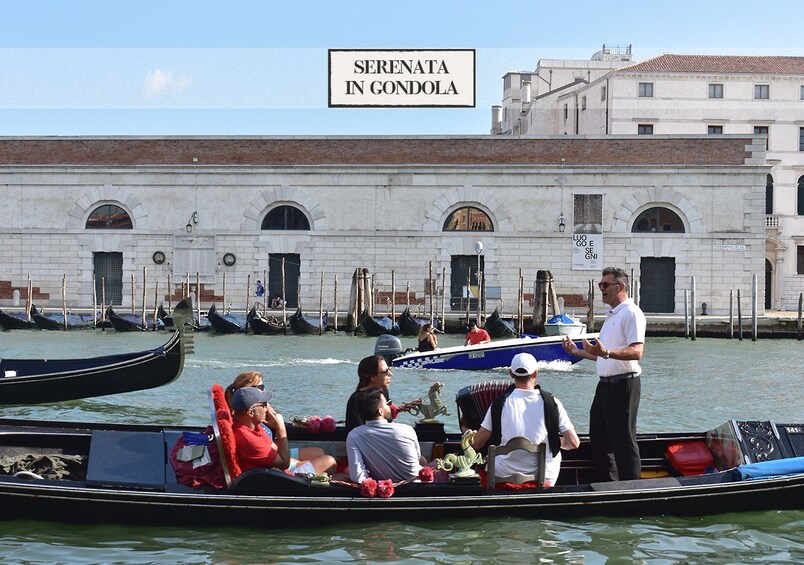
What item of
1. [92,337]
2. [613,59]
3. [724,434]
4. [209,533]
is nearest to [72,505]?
[209,533]

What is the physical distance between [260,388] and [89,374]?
6989mm

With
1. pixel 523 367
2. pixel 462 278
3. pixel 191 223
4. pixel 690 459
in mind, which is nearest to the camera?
pixel 523 367

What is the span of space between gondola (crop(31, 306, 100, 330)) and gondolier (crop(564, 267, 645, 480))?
2402 centimetres

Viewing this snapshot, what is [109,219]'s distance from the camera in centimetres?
3316

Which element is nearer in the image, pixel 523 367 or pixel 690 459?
pixel 523 367

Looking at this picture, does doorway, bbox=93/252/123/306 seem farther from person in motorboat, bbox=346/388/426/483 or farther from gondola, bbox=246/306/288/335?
person in motorboat, bbox=346/388/426/483

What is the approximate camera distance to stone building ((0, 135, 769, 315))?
3197 centimetres

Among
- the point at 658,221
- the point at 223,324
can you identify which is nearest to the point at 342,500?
the point at 223,324

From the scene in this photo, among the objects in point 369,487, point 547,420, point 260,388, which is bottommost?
point 369,487

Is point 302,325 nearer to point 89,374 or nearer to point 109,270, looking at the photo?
point 109,270

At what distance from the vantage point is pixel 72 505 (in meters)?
7.41

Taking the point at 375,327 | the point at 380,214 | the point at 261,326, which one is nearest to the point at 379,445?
the point at 375,327

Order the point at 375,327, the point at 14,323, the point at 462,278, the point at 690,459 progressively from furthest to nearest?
Answer: the point at 462,278 < the point at 14,323 < the point at 375,327 < the point at 690,459

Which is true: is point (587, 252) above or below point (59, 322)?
above
